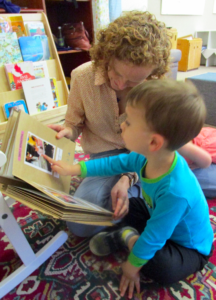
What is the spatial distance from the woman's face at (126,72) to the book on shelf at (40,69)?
1221 mm

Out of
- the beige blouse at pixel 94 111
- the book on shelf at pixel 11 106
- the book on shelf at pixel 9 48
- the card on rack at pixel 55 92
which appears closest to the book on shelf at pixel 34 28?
the book on shelf at pixel 9 48

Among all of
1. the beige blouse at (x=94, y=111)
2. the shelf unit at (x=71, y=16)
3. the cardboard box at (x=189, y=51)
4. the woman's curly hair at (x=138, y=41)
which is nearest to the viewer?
the woman's curly hair at (x=138, y=41)

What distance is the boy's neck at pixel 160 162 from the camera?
22.3 inches

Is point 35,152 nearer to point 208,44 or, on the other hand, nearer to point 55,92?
point 55,92

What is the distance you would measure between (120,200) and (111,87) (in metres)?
0.42

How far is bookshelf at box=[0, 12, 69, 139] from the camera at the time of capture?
5.26ft

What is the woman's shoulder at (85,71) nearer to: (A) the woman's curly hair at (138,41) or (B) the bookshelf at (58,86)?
(A) the woman's curly hair at (138,41)

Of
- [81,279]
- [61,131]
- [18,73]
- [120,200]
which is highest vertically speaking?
[18,73]

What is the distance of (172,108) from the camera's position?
475 mm

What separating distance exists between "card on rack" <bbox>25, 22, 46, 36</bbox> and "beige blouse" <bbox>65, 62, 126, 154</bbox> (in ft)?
3.60

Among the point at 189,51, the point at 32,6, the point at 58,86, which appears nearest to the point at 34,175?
the point at 58,86

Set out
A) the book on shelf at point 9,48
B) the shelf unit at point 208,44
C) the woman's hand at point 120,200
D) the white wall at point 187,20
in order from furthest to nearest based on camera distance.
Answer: the shelf unit at point 208,44
the white wall at point 187,20
the book on shelf at point 9,48
the woman's hand at point 120,200

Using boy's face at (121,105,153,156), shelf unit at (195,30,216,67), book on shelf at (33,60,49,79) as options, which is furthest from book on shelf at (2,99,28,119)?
shelf unit at (195,30,216,67)

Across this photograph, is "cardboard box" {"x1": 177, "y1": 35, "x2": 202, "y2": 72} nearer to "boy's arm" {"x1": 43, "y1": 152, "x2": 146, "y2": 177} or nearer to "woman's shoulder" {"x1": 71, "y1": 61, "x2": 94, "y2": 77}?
"woman's shoulder" {"x1": 71, "y1": 61, "x2": 94, "y2": 77}
